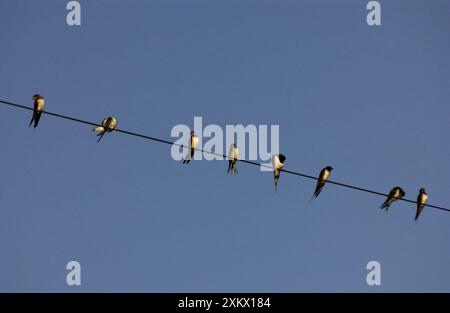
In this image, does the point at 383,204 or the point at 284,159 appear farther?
the point at 284,159

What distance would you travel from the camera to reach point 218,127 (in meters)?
19.8
